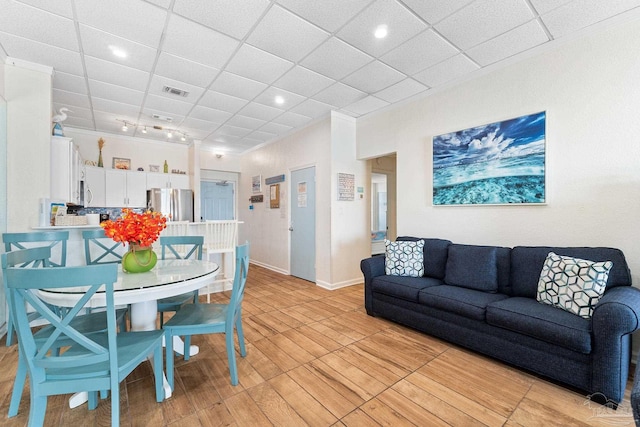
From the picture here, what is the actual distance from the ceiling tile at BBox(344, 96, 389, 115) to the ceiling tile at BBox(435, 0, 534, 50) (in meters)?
1.42

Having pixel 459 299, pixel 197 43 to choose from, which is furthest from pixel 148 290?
pixel 459 299

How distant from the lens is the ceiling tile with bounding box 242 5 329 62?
→ 7.47ft

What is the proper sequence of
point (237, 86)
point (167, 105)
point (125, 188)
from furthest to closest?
point (125, 188) < point (167, 105) < point (237, 86)

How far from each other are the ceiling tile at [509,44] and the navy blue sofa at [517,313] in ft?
6.31

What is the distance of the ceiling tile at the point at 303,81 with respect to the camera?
314 cm

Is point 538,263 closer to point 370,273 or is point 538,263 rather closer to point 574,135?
point 574,135

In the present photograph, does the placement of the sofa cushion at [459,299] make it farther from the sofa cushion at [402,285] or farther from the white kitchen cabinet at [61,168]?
the white kitchen cabinet at [61,168]

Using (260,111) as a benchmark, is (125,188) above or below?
below

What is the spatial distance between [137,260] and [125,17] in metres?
1.97

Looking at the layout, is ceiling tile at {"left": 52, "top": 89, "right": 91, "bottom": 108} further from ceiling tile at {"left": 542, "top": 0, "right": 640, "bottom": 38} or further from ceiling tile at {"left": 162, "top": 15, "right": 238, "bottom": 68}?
ceiling tile at {"left": 542, "top": 0, "right": 640, "bottom": 38}

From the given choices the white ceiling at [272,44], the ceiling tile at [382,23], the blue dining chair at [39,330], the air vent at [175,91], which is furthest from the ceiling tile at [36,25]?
the ceiling tile at [382,23]

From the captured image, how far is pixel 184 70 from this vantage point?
121 inches

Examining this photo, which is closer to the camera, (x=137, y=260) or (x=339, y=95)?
(x=137, y=260)

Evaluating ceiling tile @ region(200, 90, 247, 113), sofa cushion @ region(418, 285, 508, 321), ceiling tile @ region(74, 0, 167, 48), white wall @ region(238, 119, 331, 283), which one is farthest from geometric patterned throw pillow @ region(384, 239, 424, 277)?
ceiling tile @ region(74, 0, 167, 48)
